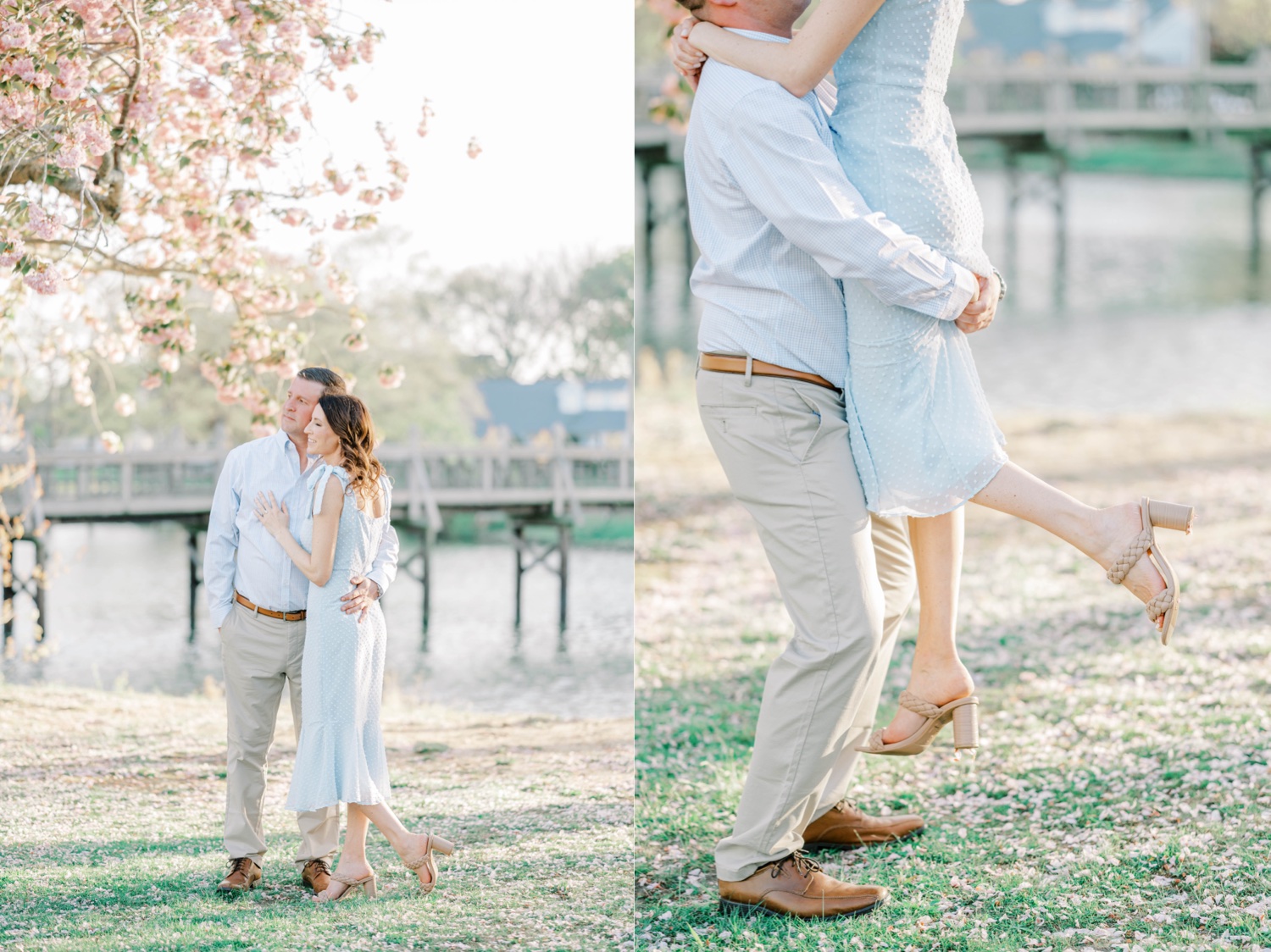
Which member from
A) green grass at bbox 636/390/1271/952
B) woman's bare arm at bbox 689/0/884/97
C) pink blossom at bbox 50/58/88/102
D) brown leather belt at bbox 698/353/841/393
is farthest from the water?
woman's bare arm at bbox 689/0/884/97

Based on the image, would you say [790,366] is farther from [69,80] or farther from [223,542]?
[69,80]

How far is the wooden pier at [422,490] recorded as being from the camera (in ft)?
20.7

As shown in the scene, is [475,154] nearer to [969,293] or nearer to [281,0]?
[281,0]

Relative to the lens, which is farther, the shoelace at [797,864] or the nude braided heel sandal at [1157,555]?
the shoelace at [797,864]

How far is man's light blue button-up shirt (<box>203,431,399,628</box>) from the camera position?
257cm

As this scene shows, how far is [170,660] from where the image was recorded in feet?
24.1

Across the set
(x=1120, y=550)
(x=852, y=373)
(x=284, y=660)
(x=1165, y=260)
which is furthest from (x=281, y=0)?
(x=1165, y=260)

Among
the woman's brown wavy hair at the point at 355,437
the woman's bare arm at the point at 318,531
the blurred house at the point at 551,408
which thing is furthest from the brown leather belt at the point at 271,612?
the blurred house at the point at 551,408

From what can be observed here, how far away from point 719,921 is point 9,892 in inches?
61.6

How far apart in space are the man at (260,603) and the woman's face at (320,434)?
7 cm

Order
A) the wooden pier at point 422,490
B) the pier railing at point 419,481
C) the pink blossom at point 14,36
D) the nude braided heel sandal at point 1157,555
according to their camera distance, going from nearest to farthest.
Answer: the nude braided heel sandal at point 1157,555 < the pink blossom at point 14,36 < the wooden pier at point 422,490 < the pier railing at point 419,481

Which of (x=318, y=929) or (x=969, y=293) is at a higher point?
(x=969, y=293)

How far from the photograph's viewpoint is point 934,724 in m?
2.30

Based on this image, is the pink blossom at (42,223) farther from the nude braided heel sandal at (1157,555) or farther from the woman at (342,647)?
the nude braided heel sandal at (1157,555)
